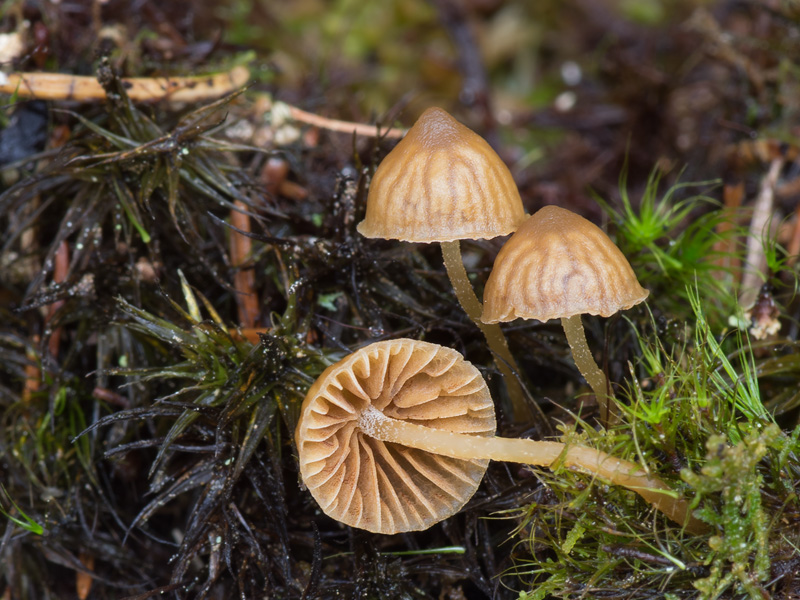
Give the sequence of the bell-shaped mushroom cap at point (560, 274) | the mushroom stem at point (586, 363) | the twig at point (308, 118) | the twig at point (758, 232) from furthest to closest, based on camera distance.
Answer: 1. the twig at point (308, 118)
2. the twig at point (758, 232)
3. the mushroom stem at point (586, 363)
4. the bell-shaped mushroom cap at point (560, 274)

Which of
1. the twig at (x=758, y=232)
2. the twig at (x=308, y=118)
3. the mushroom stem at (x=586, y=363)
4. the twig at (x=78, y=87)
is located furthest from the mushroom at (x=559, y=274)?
the twig at (x=78, y=87)

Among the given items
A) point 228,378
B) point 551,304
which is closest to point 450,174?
point 551,304

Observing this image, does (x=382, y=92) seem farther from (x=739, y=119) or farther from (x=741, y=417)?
(x=741, y=417)

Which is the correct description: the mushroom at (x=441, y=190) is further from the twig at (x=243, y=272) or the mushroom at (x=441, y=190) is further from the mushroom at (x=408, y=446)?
the twig at (x=243, y=272)

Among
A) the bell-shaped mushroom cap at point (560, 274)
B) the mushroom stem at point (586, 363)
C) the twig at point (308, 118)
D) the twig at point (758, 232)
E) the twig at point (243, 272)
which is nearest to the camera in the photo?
the bell-shaped mushroom cap at point (560, 274)

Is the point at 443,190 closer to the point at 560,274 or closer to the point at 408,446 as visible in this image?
the point at 560,274

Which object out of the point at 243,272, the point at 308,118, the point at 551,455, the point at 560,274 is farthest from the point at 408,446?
the point at 308,118
